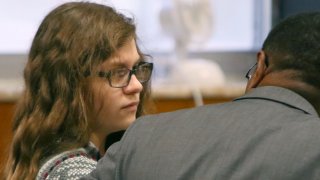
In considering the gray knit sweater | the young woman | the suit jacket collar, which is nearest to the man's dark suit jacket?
the suit jacket collar

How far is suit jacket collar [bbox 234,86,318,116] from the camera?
1.39 meters

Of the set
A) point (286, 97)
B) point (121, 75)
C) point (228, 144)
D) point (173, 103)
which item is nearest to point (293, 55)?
point (286, 97)

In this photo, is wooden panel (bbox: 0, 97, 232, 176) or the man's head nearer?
the man's head

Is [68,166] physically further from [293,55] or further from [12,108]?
[12,108]

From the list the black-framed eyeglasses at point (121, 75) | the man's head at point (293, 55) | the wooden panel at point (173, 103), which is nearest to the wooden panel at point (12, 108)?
the wooden panel at point (173, 103)

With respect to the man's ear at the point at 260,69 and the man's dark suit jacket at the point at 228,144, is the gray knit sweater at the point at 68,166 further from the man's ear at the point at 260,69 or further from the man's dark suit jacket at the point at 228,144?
the man's ear at the point at 260,69

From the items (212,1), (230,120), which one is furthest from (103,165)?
(212,1)

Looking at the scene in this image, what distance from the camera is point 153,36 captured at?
319 cm

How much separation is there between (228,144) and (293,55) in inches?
8.5

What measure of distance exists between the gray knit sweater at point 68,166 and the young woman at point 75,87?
0.08ft

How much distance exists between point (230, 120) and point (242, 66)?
1.97 meters

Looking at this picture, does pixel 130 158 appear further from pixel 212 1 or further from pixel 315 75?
pixel 212 1

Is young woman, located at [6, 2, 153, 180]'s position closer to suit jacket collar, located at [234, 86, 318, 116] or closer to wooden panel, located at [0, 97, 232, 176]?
suit jacket collar, located at [234, 86, 318, 116]

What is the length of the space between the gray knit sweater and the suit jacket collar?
1.23 ft
